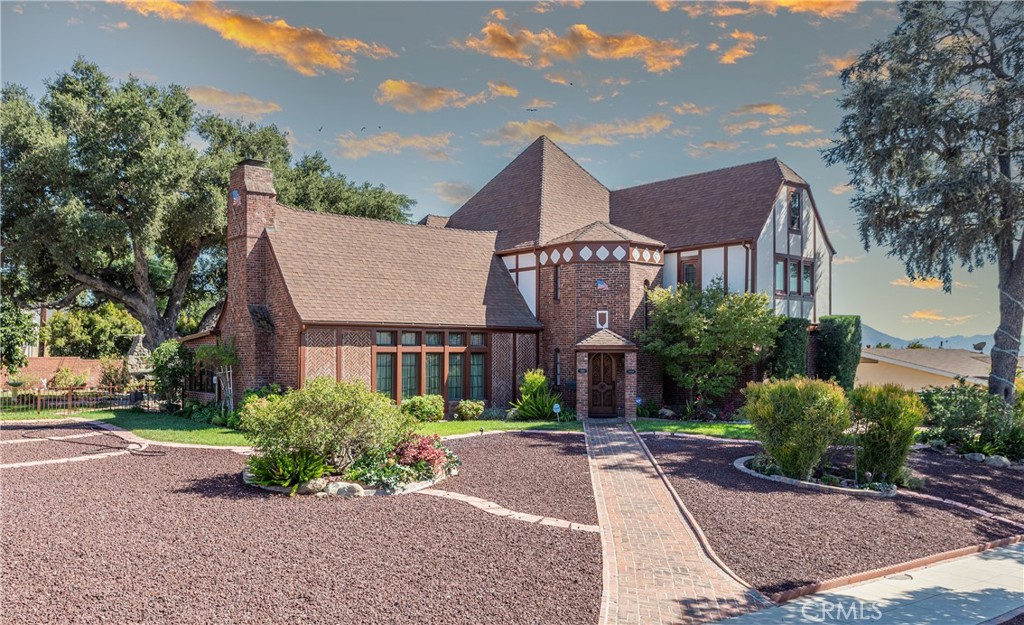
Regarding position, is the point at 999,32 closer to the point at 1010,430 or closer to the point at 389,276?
the point at 1010,430

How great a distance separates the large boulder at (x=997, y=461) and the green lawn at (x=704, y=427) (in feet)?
17.1

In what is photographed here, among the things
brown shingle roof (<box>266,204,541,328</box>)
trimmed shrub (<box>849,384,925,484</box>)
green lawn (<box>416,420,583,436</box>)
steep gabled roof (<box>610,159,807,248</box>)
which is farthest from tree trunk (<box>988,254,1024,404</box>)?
brown shingle roof (<box>266,204,541,328</box>)

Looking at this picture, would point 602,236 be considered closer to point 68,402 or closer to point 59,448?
point 59,448

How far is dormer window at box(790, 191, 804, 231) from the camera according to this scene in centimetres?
2556

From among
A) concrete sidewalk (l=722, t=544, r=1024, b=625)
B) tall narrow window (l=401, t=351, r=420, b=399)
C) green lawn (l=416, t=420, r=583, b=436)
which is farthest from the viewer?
tall narrow window (l=401, t=351, r=420, b=399)

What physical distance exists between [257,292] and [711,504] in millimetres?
16105

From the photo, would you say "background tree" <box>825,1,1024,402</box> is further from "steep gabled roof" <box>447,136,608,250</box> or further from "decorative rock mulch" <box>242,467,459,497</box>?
"decorative rock mulch" <box>242,467,459,497</box>

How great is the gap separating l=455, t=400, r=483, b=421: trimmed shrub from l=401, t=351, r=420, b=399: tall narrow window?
151 cm

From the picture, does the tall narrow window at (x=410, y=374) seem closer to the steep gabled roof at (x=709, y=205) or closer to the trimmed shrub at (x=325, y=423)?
the trimmed shrub at (x=325, y=423)

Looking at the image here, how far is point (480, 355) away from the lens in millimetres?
23469

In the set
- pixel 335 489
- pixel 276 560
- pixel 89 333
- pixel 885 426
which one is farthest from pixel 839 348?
pixel 89 333

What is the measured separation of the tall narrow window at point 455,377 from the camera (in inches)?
891

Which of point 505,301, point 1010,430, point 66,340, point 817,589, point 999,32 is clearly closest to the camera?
point 817,589

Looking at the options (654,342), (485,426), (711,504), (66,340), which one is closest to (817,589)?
(711,504)
